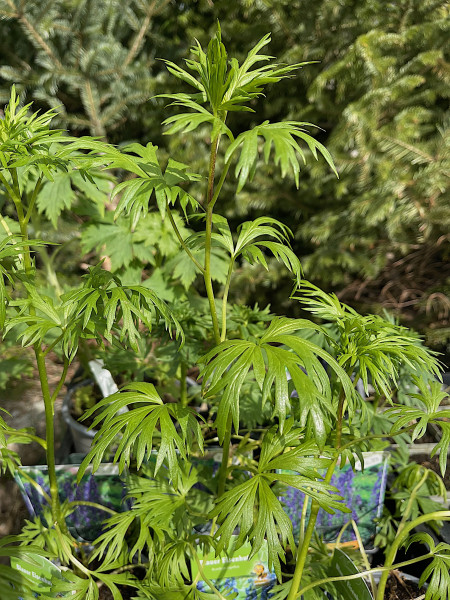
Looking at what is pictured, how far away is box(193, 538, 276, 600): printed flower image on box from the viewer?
1042mm

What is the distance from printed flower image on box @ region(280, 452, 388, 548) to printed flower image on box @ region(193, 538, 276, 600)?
0.17 meters

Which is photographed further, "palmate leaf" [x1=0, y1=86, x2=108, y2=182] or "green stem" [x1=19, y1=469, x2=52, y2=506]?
"green stem" [x1=19, y1=469, x2=52, y2=506]

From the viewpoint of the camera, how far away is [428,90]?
1.80m

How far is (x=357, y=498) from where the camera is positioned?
126cm

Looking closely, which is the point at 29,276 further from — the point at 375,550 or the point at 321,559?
the point at 375,550

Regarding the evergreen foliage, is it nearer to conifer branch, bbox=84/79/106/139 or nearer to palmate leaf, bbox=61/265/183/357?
conifer branch, bbox=84/79/106/139

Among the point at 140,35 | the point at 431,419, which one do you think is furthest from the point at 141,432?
the point at 140,35

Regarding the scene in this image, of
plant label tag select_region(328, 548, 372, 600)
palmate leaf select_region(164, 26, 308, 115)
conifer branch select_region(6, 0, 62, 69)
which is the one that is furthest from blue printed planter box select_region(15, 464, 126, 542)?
conifer branch select_region(6, 0, 62, 69)

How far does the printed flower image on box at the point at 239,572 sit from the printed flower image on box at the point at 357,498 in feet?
0.57

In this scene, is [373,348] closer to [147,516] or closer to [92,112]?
[147,516]

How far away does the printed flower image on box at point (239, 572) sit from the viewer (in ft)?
3.42

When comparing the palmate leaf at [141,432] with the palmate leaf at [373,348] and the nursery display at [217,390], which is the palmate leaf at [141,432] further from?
the palmate leaf at [373,348]

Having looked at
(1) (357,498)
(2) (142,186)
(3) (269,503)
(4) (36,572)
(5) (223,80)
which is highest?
(5) (223,80)

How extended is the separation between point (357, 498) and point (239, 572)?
39 centimetres
